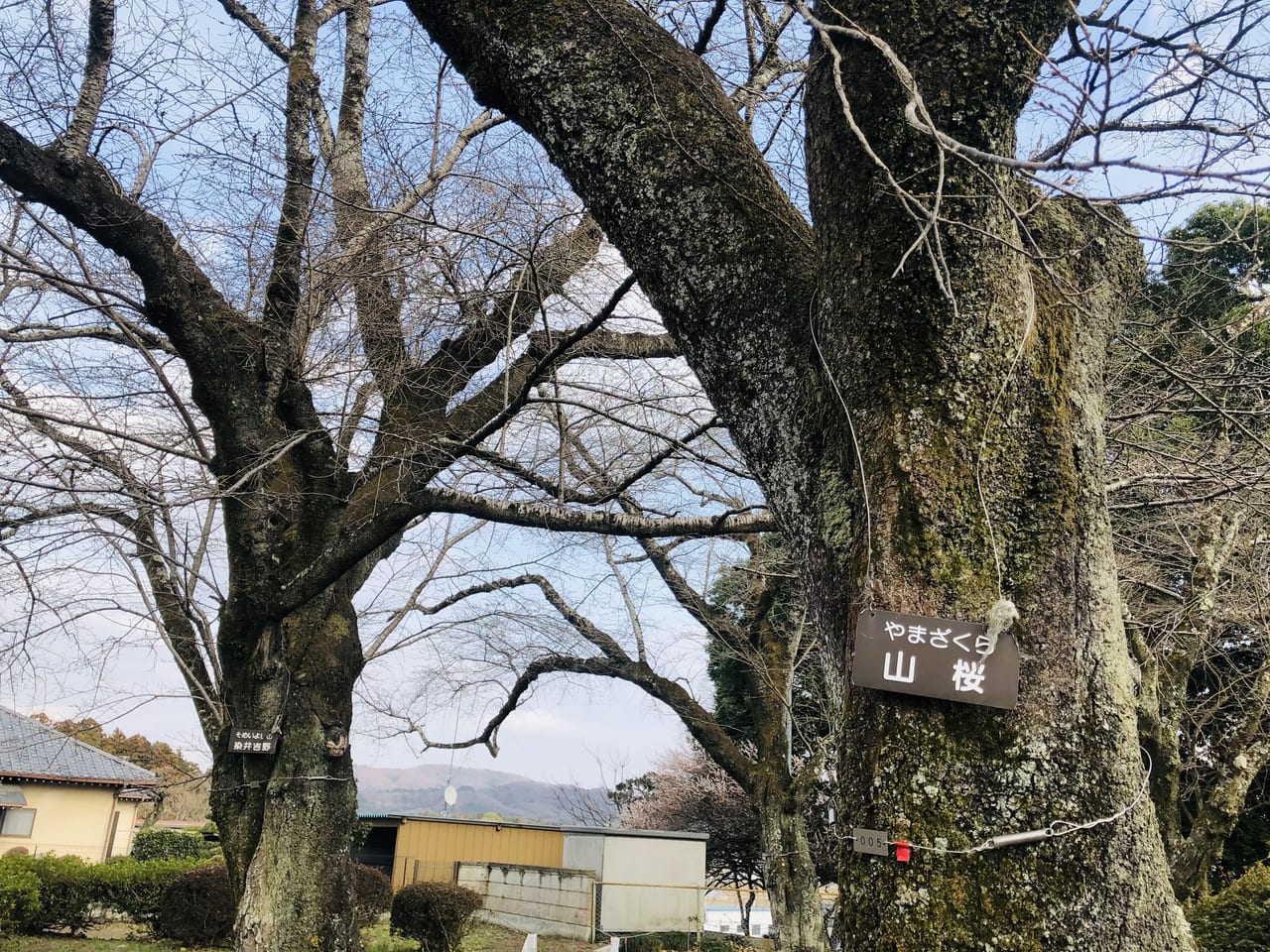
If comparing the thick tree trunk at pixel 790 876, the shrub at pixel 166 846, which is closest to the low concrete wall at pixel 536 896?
the thick tree trunk at pixel 790 876

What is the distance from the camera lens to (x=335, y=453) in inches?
Answer: 209

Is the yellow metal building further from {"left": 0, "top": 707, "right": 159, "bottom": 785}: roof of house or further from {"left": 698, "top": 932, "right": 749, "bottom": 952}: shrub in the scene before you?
{"left": 0, "top": 707, "right": 159, "bottom": 785}: roof of house

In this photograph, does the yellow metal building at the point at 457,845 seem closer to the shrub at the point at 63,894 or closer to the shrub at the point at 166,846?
the shrub at the point at 166,846

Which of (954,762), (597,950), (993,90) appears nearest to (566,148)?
(993,90)

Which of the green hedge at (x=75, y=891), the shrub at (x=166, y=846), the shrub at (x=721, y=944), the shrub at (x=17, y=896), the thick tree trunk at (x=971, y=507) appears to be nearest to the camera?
the thick tree trunk at (x=971, y=507)

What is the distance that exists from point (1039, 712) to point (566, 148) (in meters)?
1.63

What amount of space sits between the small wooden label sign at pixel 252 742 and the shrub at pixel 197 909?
8319mm

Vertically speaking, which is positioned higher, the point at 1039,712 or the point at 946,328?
the point at 946,328

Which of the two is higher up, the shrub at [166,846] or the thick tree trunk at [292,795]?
the thick tree trunk at [292,795]

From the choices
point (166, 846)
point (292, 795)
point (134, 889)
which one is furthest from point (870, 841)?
point (166, 846)

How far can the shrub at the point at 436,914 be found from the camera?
11523mm

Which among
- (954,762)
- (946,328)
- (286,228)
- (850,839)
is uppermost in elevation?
(286,228)

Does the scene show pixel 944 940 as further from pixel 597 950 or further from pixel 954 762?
pixel 597 950

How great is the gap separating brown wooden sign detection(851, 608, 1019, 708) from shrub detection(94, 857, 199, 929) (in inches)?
528
